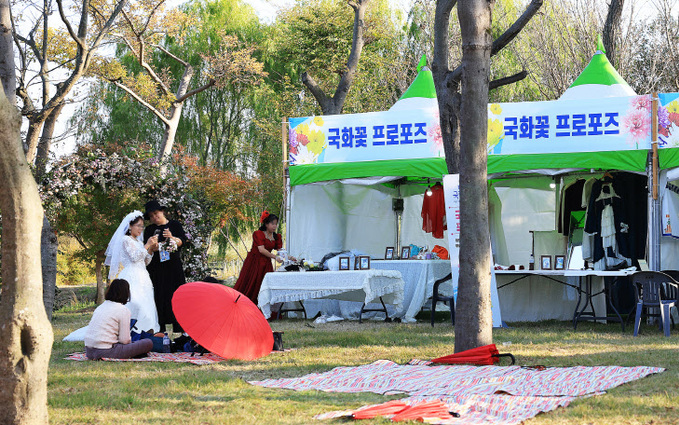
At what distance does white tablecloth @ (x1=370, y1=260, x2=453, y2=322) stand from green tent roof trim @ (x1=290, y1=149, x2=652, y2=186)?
44.9 inches

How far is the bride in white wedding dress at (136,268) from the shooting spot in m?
7.72

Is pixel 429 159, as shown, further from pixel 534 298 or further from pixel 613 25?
pixel 613 25

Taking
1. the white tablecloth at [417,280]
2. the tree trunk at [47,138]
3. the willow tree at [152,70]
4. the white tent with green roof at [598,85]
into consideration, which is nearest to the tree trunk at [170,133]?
the willow tree at [152,70]

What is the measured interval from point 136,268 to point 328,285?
2738mm

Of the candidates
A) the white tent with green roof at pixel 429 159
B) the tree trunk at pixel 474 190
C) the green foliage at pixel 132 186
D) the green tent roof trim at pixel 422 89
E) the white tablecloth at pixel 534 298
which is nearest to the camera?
the tree trunk at pixel 474 190

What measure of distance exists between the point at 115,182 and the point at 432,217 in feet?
14.5

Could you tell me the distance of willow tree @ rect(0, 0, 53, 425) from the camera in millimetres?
3521

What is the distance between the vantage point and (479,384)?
5.09 meters

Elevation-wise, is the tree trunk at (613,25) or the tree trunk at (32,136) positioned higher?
the tree trunk at (613,25)

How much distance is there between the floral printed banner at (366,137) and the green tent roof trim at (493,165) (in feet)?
0.34

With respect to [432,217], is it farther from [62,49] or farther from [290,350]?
[62,49]

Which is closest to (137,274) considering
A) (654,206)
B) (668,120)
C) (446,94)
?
(446,94)

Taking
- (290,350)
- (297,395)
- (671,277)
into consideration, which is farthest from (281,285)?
(297,395)

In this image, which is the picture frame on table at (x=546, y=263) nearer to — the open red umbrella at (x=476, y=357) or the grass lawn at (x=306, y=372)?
the grass lawn at (x=306, y=372)
